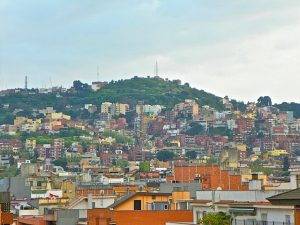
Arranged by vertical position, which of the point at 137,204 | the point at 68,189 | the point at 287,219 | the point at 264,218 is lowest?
the point at 68,189

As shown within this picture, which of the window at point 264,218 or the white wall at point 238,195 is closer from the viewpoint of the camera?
the window at point 264,218

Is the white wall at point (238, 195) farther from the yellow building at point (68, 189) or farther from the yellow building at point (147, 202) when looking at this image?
the yellow building at point (68, 189)

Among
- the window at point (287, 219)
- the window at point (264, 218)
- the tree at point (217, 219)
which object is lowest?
the tree at point (217, 219)

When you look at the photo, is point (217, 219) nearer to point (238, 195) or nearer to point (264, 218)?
point (264, 218)

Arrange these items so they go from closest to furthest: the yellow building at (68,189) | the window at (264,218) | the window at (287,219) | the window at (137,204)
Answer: the window at (287,219) < the window at (264,218) < the window at (137,204) < the yellow building at (68,189)

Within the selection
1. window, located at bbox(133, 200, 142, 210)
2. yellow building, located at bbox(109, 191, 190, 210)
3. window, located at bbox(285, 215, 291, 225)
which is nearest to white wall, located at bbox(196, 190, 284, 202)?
yellow building, located at bbox(109, 191, 190, 210)

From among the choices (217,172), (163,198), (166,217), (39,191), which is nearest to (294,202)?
(166,217)

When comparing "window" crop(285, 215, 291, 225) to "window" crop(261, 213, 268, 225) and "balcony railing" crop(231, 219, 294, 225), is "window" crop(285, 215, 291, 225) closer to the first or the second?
"balcony railing" crop(231, 219, 294, 225)

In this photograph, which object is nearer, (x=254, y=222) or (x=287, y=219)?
(x=287, y=219)

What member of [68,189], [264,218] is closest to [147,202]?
[264,218]

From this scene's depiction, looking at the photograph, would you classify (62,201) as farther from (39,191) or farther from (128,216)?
(128,216)

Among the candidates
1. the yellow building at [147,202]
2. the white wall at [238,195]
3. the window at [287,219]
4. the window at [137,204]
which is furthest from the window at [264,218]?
the window at [137,204]

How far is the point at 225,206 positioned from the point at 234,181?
4477 cm

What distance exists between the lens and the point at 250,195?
43.7 meters
